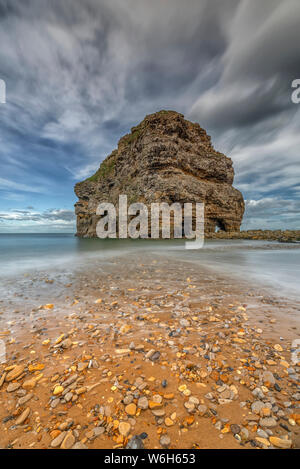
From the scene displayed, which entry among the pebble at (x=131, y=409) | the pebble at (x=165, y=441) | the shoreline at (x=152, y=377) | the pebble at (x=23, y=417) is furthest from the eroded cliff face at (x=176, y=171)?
the pebble at (x=165, y=441)

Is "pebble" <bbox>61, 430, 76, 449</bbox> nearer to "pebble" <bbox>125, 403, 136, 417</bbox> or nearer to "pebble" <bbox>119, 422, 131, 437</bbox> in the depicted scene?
"pebble" <bbox>119, 422, 131, 437</bbox>

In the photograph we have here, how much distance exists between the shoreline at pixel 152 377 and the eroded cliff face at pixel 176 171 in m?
42.3

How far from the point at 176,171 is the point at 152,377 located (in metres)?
50.7

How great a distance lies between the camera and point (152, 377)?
2451 millimetres

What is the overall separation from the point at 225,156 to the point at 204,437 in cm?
7403

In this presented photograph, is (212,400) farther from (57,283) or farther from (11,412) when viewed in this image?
(57,283)

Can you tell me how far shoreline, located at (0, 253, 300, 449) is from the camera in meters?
1.72

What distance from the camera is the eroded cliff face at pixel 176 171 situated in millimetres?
47653

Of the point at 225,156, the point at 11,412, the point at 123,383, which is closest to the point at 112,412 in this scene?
the point at 123,383

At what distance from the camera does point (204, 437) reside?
167cm

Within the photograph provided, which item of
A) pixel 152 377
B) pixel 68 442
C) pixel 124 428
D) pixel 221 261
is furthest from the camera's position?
pixel 221 261

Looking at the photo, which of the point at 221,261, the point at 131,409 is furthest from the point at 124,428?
the point at 221,261

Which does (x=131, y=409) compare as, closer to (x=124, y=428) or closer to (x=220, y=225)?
(x=124, y=428)

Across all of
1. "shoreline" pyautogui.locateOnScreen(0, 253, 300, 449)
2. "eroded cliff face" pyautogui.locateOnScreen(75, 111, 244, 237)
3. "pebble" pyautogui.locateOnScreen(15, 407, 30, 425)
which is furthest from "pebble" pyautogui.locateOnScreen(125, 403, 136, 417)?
"eroded cliff face" pyautogui.locateOnScreen(75, 111, 244, 237)
